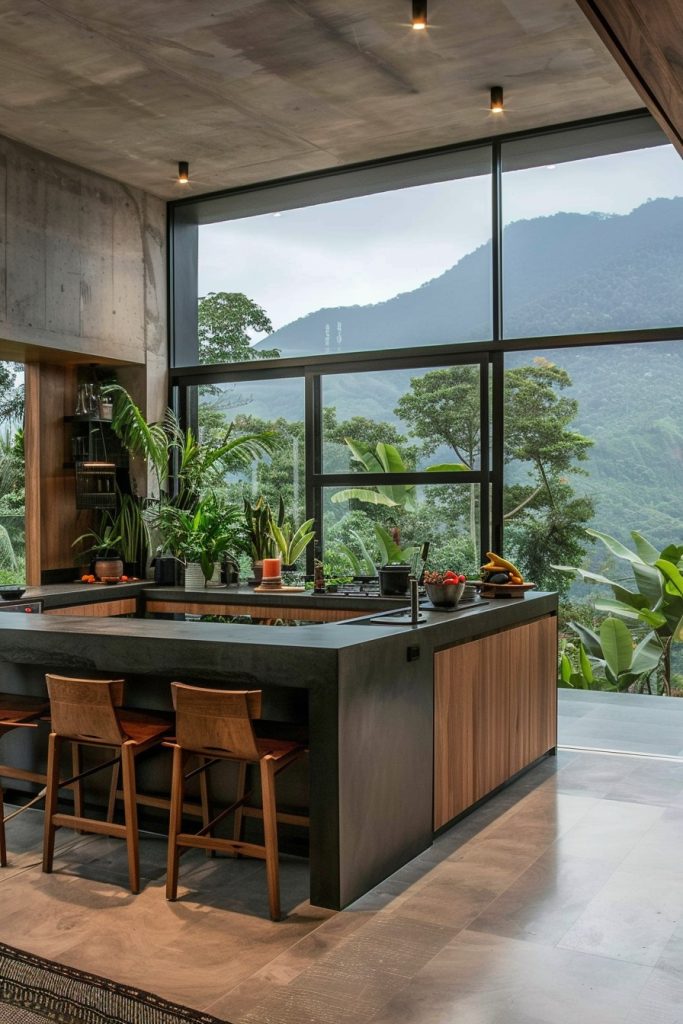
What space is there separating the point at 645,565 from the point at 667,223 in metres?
2.28

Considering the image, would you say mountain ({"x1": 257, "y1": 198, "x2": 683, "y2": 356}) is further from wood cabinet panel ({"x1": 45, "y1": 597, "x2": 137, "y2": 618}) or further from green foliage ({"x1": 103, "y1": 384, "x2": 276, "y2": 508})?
wood cabinet panel ({"x1": 45, "y1": 597, "x2": 137, "y2": 618})

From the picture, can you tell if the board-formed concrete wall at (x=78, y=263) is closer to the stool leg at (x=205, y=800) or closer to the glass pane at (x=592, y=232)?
the glass pane at (x=592, y=232)

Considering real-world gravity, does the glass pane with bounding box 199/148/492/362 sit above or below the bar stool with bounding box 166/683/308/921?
Answer: above

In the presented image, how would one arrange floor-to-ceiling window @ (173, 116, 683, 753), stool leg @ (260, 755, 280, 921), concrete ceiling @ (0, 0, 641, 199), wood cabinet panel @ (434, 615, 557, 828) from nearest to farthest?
stool leg @ (260, 755, 280, 921), wood cabinet panel @ (434, 615, 557, 828), concrete ceiling @ (0, 0, 641, 199), floor-to-ceiling window @ (173, 116, 683, 753)

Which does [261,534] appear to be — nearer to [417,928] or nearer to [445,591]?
[445,591]

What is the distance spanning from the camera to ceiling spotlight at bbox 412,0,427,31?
480 cm

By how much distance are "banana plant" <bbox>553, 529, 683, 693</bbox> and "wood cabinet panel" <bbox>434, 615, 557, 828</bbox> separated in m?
1.36

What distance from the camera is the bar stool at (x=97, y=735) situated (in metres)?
3.79

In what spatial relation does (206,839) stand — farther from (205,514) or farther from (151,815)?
(205,514)

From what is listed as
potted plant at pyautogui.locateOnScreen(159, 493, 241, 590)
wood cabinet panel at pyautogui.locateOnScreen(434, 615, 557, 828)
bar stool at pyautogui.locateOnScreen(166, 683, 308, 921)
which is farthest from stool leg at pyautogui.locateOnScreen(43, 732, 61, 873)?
potted plant at pyautogui.locateOnScreen(159, 493, 241, 590)

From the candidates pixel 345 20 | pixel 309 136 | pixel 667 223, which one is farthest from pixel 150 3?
pixel 667 223

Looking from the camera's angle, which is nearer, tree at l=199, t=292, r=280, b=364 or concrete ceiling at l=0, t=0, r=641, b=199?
concrete ceiling at l=0, t=0, r=641, b=199

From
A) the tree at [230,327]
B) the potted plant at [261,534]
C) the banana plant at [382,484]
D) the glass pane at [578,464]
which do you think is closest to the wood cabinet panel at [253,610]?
the potted plant at [261,534]

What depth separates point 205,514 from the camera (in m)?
7.48
